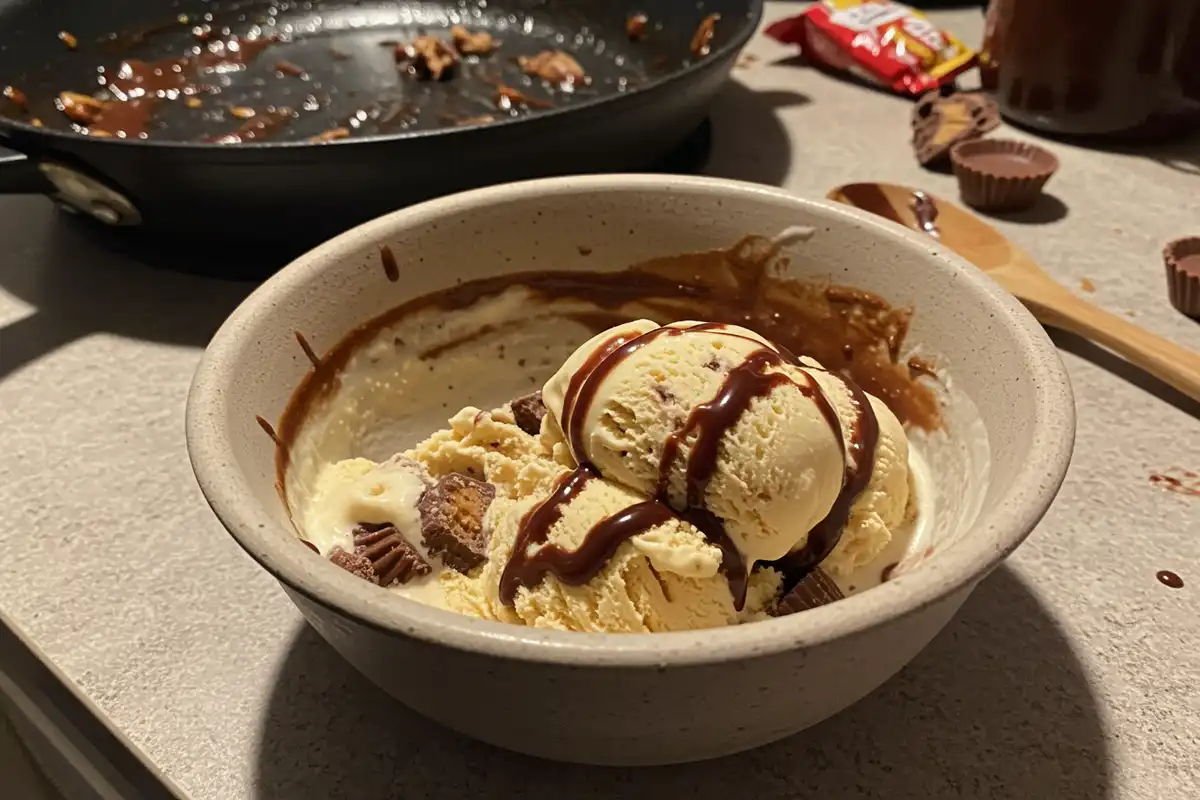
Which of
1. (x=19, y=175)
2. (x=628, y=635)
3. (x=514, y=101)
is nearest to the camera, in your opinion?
(x=628, y=635)

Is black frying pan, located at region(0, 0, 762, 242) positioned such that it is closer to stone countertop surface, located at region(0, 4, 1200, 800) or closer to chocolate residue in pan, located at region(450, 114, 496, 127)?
chocolate residue in pan, located at region(450, 114, 496, 127)

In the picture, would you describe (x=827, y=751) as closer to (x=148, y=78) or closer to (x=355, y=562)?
(x=355, y=562)

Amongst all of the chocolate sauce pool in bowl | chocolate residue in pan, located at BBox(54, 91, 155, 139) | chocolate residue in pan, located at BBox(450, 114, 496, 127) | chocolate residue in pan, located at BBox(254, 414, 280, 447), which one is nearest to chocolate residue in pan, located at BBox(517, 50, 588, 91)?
chocolate residue in pan, located at BBox(450, 114, 496, 127)

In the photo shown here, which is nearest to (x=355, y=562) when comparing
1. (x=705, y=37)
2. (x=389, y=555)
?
(x=389, y=555)

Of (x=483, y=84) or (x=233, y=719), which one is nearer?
(x=233, y=719)

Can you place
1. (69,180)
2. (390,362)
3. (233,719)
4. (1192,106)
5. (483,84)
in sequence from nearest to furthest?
(233,719)
(390,362)
(69,180)
(1192,106)
(483,84)

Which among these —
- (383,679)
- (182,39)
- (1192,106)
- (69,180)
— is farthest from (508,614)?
(182,39)

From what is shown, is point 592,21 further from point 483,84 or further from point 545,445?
point 545,445
